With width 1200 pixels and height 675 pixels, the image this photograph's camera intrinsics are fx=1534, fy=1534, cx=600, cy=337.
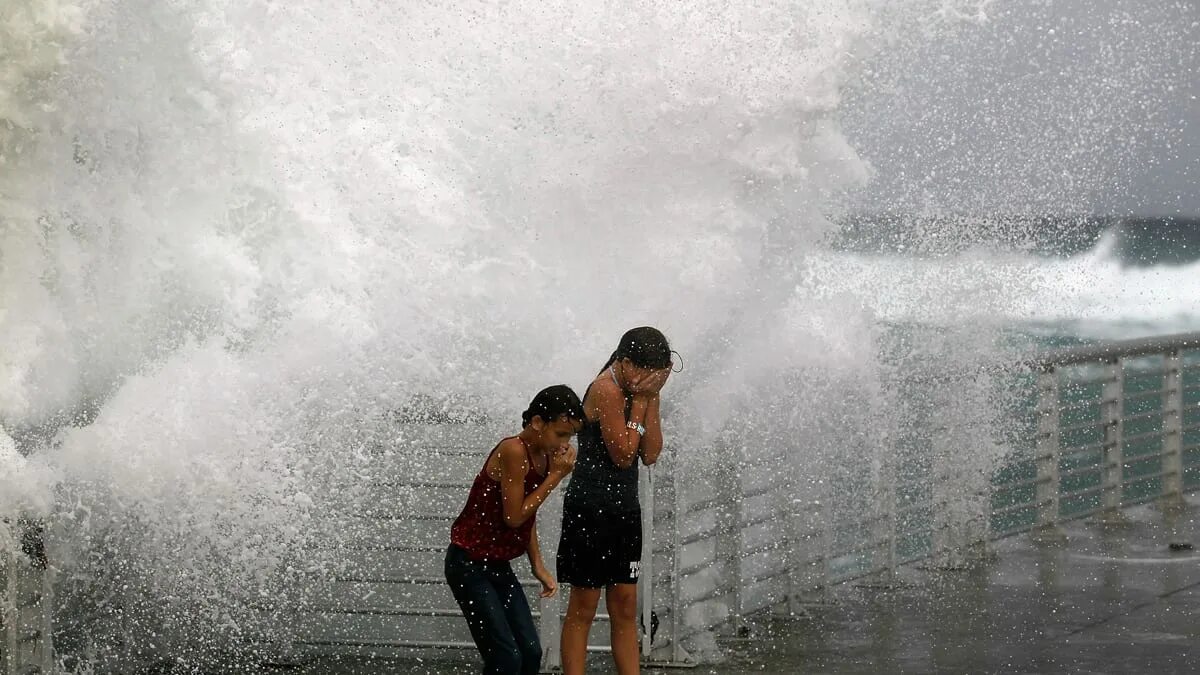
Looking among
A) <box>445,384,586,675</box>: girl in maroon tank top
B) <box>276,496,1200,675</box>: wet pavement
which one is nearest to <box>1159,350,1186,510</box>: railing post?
<box>276,496,1200,675</box>: wet pavement

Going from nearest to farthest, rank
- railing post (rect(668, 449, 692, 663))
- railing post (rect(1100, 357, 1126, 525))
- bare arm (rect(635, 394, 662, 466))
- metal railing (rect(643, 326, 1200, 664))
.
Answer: bare arm (rect(635, 394, 662, 466)) < railing post (rect(668, 449, 692, 663)) < metal railing (rect(643, 326, 1200, 664)) < railing post (rect(1100, 357, 1126, 525))

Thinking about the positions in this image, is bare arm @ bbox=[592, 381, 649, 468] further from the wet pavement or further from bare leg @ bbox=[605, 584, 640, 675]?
the wet pavement

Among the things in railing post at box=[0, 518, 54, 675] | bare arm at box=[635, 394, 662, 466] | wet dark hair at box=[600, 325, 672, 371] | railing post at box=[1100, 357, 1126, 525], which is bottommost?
railing post at box=[0, 518, 54, 675]

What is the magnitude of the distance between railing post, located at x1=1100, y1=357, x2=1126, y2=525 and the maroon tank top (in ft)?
20.8

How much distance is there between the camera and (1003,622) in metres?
7.89

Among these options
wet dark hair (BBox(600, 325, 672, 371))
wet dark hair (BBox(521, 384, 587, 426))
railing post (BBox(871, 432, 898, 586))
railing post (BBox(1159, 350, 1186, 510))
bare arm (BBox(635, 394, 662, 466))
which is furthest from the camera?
railing post (BBox(1159, 350, 1186, 510))

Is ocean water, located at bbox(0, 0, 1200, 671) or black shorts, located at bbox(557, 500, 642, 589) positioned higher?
ocean water, located at bbox(0, 0, 1200, 671)

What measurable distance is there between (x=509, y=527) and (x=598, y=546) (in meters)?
0.50

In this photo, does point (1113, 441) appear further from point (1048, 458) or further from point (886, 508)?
point (886, 508)

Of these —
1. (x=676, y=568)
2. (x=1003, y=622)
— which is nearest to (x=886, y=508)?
(x=1003, y=622)

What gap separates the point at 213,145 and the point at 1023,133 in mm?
59322

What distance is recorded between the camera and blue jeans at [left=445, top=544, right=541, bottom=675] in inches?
214

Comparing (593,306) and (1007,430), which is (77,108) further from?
(1007,430)

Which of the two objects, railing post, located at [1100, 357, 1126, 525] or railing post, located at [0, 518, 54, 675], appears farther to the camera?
railing post, located at [1100, 357, 1126, 525]
